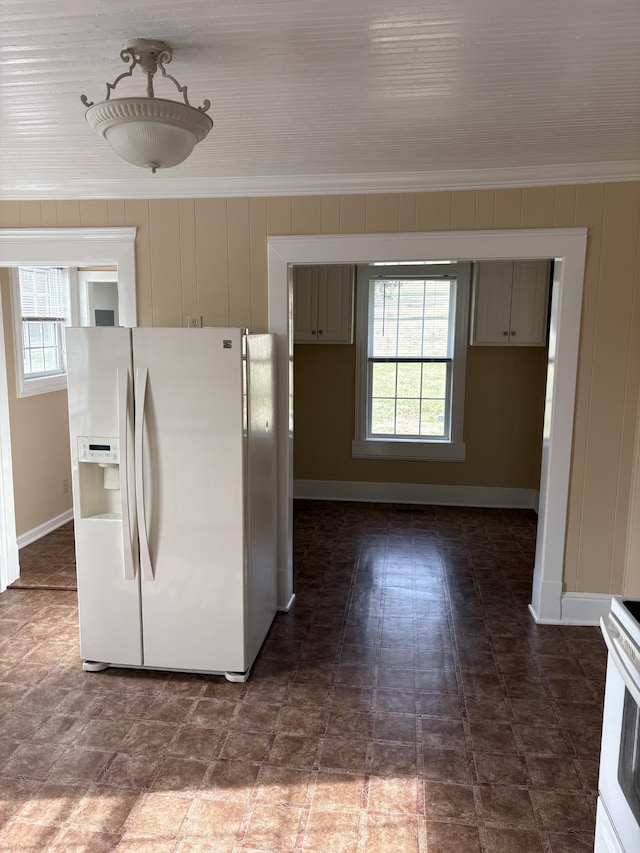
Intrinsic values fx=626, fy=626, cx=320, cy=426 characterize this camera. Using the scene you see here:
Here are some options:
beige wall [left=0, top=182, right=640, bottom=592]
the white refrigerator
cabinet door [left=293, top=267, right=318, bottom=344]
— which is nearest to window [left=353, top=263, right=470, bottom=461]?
cabinet door [left=293, top=267, right=318, bottom=344]

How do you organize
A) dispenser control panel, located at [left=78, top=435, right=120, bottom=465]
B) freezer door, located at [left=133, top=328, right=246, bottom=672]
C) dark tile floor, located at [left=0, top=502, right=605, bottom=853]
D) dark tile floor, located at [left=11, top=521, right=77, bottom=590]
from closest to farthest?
dark tile floor, located at [left=0, top=502, right=605, bottom=853] → freezer door, located at [left=133, top=328, right=246, bottom=672] → dispenser control panel, located at [left=78, top=435, right=120, bottom=465] → dark tile floor, located at [left=11, top=521, right=77, bottom=590]

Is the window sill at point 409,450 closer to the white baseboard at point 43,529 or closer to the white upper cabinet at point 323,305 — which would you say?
the white upper cabinet at point 323,305

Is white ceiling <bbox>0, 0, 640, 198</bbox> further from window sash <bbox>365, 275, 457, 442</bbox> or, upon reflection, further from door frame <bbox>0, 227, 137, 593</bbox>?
window sash <bbox>365, 275, 457, 442</bbox>

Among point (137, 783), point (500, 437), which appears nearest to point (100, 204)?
point (137, 783)

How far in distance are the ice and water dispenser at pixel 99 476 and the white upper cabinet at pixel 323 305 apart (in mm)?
3055

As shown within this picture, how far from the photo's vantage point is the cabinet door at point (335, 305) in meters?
5.82

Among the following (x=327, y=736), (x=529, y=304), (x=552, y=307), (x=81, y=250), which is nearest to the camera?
(x=327, y=736)

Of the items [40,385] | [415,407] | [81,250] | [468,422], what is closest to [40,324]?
[40,385]

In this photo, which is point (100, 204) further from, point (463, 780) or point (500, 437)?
point (500, 437)

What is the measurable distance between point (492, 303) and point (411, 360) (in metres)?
0.90

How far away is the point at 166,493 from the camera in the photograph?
9.84 ft

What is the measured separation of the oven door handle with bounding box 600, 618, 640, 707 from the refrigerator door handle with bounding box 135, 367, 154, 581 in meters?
2.05

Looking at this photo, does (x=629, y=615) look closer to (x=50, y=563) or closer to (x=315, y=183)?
(x=315, y=183)

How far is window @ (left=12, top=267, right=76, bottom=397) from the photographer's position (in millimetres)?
4801
